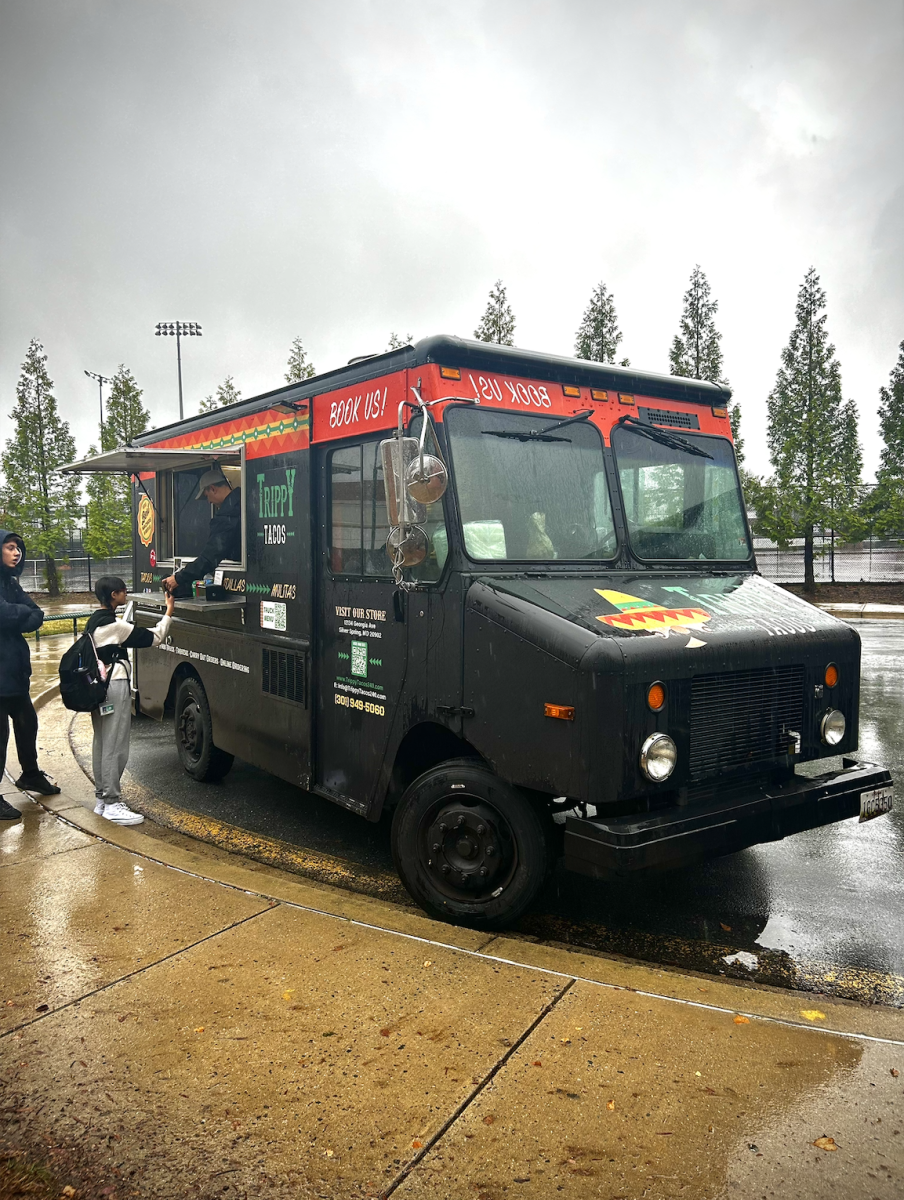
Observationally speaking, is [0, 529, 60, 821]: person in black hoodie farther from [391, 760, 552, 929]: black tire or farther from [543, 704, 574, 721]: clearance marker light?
[543, 704, 574, 721]: clearance marker light

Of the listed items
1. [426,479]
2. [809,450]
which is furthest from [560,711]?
[809,450]

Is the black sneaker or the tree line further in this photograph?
the tree line

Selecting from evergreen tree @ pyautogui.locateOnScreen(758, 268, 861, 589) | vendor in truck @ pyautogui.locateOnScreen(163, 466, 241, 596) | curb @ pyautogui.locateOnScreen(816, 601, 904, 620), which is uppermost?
Answer: evergreen tree @ pyautogui.locateOnScreen(758, 268, 861, 589)

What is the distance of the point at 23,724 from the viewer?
245 inches

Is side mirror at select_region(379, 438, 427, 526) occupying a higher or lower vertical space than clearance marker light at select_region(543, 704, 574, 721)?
higher

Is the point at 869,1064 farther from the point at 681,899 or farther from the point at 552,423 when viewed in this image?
the point at 552,423

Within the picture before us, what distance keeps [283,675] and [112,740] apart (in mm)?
1254

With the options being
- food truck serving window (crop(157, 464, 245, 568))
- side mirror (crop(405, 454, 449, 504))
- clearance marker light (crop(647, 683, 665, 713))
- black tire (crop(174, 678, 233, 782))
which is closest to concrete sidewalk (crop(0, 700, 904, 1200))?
clearance marker light (crop(647, 683, 665, 713))

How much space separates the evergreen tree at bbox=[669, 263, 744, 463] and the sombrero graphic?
26.4m

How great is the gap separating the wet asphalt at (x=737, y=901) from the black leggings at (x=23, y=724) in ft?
3.19

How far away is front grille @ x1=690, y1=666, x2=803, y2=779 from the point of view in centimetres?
379

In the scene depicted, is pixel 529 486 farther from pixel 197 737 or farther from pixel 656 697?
pixel 197 737

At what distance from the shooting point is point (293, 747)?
5500 mm

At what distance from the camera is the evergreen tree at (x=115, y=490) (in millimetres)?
29781
